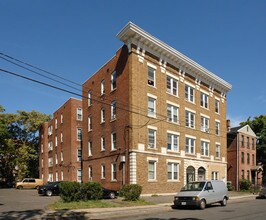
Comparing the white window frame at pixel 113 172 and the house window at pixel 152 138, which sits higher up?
the house window at pixel 152 138

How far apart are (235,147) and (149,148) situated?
23309 mm

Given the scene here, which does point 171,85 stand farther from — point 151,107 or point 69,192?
point 69,192

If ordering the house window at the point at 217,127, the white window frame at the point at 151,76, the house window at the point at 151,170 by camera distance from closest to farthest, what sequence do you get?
1. the house window at the point at 151,170
2. the white window frame at the point at 151,76
3. the house window at the point at 217,127

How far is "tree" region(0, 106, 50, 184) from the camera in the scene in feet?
195

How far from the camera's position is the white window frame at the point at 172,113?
36219 mm

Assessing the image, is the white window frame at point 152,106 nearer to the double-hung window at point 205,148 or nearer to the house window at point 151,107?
the house window at point 151,107

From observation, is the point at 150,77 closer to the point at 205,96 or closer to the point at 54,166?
A: the point at 205,96

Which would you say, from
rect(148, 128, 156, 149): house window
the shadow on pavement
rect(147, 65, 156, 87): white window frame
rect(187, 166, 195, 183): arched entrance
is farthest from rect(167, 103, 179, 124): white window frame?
the shadow on pavement

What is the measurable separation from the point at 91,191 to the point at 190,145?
1896cm

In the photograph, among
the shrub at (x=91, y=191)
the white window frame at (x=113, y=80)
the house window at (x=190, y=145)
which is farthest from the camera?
the house window at (x=190, y=145)

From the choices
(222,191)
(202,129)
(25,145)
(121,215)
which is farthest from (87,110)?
(25,145)

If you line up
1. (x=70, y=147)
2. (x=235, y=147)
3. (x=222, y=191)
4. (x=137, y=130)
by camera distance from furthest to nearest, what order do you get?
(x=235, y=147) → (x=70, y=147) → (x=137, y=130) → (x=222, y=191)

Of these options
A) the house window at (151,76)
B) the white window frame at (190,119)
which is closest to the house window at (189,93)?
the white window frame at (190,119)

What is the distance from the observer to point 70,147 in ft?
155
